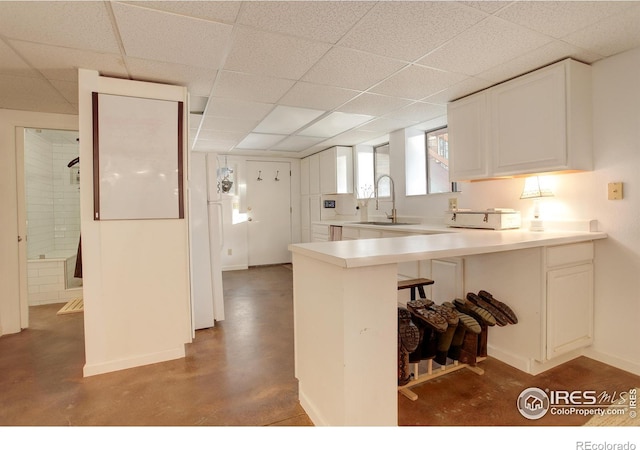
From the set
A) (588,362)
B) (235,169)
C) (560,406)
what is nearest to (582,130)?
(588,362)

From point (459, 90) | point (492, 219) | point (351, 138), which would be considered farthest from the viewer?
Result: point (351, 138)

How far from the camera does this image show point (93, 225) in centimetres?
219

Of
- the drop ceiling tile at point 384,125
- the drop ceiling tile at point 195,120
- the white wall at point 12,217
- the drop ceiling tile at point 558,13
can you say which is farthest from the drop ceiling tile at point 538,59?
the white wall at point 12,217

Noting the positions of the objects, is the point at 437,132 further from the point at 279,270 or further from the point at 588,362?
the point at 279,270

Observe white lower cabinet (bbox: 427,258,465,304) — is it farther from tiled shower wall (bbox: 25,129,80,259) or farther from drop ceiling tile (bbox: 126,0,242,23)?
tiled shower wall (bbox: 25,129,80,259)

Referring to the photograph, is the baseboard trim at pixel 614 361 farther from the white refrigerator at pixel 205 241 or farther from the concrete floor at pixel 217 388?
the white refrigerator at pixel 205 241

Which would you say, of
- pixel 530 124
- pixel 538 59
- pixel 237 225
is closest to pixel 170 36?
pixel 538 59

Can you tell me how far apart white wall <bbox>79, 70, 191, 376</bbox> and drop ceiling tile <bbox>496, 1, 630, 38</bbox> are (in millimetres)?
2186

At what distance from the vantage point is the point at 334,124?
12.7 feet

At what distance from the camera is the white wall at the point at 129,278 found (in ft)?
7.14

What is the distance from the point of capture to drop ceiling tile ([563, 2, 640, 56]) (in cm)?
175

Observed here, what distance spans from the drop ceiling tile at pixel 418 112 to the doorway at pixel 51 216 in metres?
3.56

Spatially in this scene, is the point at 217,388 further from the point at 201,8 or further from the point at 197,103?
the point at 197,103

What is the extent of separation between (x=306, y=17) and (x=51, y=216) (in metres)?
4.93
